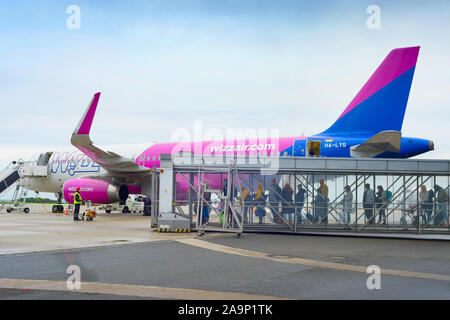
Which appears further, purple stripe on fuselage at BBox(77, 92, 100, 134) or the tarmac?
purple stripe on fuselage at BBox(77, 92, 100, 134)

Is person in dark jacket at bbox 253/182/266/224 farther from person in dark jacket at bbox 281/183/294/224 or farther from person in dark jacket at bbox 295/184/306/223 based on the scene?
person in dark jacket at bbox 295/184/306/223

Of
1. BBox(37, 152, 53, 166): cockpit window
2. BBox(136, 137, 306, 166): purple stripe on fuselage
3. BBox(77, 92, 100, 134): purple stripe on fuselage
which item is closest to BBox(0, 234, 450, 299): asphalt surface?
BBox(77, 92, 100, 134): purple stripe on fuselage

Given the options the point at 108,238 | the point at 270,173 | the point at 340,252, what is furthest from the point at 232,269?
the point at 270,173

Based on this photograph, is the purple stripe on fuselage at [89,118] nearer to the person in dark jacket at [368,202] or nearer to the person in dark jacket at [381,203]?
the person in dark jacket at [368,202]

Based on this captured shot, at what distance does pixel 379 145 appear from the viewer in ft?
63.1

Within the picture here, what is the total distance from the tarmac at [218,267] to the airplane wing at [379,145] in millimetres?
4972

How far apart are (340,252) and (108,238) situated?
22.8 ft

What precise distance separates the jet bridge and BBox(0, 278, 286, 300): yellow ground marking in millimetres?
9193

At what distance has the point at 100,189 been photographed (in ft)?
85.7

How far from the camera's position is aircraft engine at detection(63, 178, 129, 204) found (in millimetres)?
26031

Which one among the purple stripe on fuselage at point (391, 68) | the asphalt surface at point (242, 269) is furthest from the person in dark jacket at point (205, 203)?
the purple stripe on fuselage at point (391, 68)

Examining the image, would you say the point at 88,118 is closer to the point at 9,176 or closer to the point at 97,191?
the point at 97,191

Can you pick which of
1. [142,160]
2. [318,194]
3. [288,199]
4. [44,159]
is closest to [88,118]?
[142,160]

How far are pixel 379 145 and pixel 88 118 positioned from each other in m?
12.9
